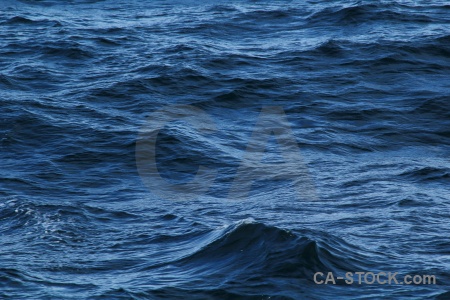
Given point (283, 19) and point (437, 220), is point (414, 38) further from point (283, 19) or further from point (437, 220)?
point (437, 220)

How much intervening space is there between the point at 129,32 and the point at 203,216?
52.1ft

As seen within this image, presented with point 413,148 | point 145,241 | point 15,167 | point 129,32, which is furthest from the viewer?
point 129,32

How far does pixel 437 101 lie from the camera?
73.3 ft

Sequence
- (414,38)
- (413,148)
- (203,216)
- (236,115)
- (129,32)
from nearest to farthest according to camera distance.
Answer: (203,216) → (413,148) → (236,115) → (414,38) → (129,32)

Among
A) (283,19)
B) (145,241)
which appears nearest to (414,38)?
(283,19)

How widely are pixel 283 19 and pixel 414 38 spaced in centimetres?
548

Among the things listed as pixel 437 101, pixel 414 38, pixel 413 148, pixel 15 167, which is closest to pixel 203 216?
pixel 15 167

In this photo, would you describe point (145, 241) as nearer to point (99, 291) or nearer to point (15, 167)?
point (99, 291)

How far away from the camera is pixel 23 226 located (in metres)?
14.9

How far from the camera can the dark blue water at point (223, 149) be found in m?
12.8

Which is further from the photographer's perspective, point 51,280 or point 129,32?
point 129,32

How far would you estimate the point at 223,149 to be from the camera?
19484 mm

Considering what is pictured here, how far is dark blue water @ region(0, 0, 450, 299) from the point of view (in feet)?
42.1

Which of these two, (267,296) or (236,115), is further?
(236,115)
